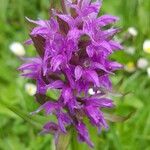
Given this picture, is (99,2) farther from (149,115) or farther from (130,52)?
(130,52)

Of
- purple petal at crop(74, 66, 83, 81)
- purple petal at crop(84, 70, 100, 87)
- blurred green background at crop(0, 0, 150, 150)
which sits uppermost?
purple petal at crop(74, 66, 83, 81)

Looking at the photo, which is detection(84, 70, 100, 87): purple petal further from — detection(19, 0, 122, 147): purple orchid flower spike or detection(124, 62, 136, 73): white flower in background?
detection(124, 62, 136, 73): white flower in background

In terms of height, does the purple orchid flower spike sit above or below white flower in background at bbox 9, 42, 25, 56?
above

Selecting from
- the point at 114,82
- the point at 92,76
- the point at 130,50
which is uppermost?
the point at 92,76

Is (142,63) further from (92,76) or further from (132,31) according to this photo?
(92,76)

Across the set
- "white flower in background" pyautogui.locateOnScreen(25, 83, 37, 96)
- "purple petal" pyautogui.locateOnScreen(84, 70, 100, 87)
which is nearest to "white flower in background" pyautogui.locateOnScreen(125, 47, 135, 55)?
"white flower in background" pyautogui.locateOnScreen(25, 83, 37, 96)

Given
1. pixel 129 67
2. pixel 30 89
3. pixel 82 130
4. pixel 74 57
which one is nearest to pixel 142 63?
pixel 129 67

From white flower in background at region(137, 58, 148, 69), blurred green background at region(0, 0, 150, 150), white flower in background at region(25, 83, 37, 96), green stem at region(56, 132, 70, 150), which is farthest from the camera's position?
white flower in background at region(137, 58, 148, 69)

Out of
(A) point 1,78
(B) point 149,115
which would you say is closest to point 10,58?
(A) point 1,78
